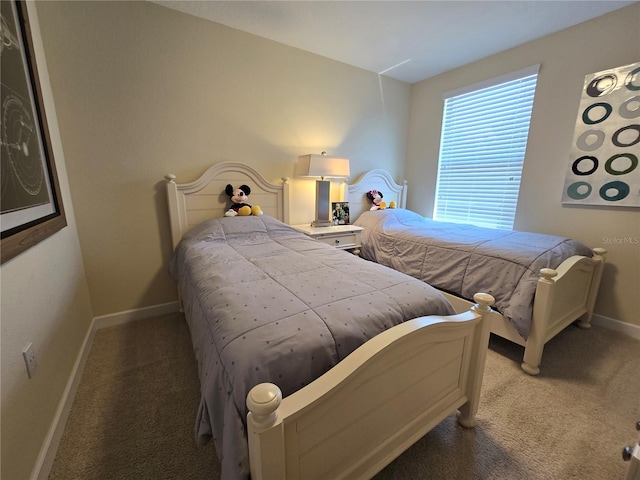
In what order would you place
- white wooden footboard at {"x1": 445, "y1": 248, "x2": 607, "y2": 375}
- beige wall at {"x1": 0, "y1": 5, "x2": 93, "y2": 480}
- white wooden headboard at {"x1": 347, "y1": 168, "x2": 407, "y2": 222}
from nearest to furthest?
beige wall at {"x1": 0, "y1": 5, "x2": 93, "y2": 480} < white wooden footboard at {"x1": 445, "y1": 248, "x2": 607, "y2": 375} < white wooden headboard at {"x1": 347, "y1": 168, "x2": 407, "y2": 222}

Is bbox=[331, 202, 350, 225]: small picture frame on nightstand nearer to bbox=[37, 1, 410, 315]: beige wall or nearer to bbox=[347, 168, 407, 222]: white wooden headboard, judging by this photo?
bbox=[347, 168, 407, 222]: white wooden headboard

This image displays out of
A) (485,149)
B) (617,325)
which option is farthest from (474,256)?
(485,149)

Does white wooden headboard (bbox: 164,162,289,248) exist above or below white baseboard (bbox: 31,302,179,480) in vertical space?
above

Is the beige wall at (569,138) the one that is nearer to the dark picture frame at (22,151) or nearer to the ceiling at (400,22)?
the ceiling at (400,22)

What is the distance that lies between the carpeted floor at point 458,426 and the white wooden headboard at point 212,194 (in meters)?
1.01

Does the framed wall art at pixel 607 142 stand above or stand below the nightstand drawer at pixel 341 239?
above

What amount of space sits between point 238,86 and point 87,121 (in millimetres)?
1190

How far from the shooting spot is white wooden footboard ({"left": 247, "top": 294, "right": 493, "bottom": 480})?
712 mm

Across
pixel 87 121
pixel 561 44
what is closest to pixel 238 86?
pixel 87 121

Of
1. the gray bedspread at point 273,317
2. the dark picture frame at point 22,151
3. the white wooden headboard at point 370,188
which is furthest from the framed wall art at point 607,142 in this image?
the dark picture frame at point 22,151

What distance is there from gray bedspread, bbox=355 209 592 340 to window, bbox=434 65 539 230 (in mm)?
551

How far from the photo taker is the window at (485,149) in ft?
9.03

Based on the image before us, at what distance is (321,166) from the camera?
2691 mm

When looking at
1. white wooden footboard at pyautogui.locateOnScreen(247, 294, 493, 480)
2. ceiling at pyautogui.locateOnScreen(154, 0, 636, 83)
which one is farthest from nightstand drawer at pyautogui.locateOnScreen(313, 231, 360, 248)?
ceiling at pyautogui.locateOnScreen(154, 0, 636, 83)
